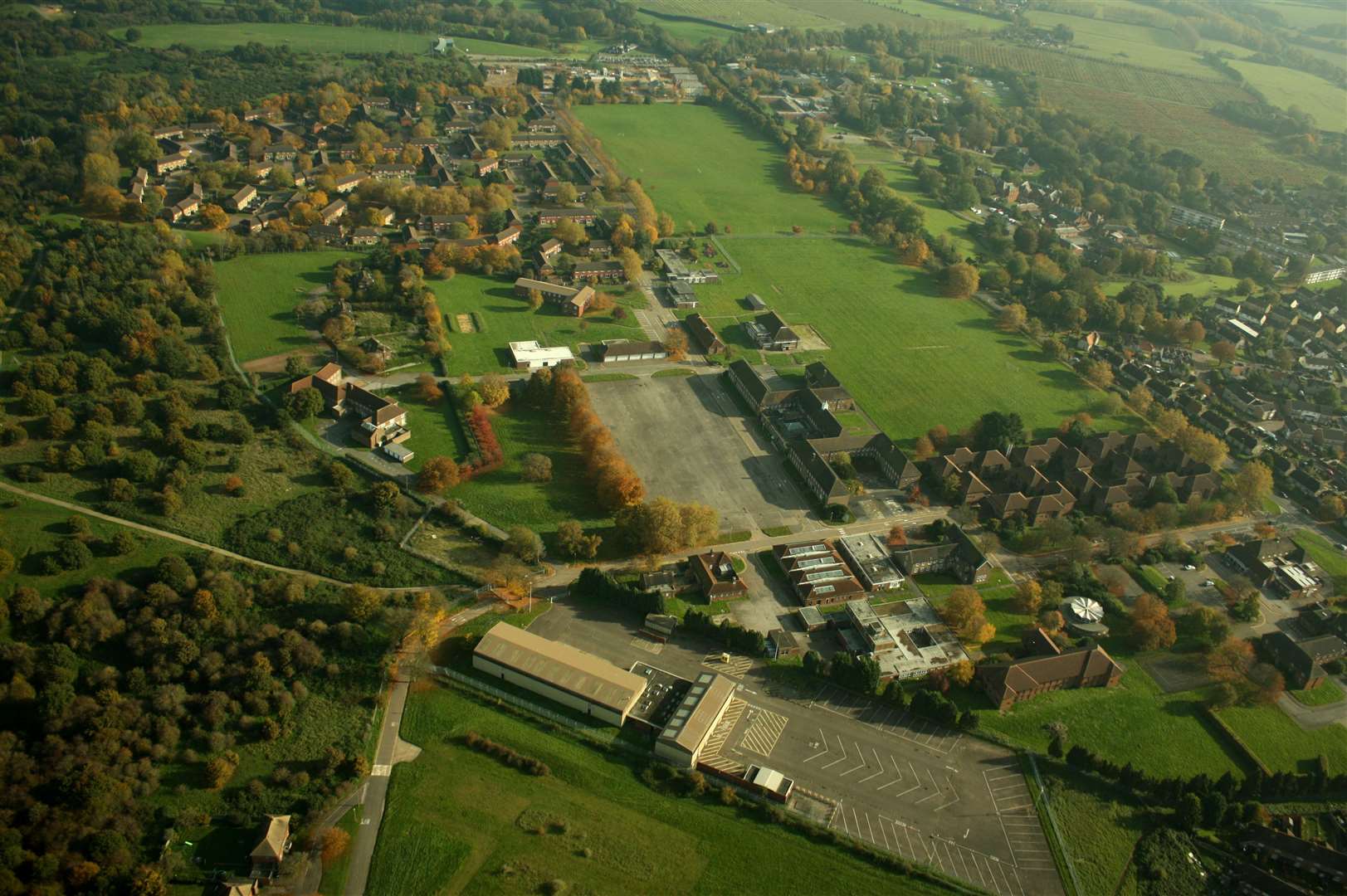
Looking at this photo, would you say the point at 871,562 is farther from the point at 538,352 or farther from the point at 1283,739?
the point at 538,352

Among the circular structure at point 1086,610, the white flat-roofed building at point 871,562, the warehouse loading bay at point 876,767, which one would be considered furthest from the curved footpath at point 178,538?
the circular structure at point 1086,610

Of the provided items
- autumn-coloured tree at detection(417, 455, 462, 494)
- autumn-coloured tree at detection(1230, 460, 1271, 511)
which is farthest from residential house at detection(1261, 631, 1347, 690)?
autumn-coloured tree at detection(417, 455, 462, 494)

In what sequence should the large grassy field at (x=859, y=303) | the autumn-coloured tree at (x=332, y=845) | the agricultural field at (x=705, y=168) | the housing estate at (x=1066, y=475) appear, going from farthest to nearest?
the agricultural field at (x=705, y=168) → the large grassy field at (x=859, y=303) → the housing estate at (x=1066, y=475) → the autumn-coloured tree at (x=332, y=845)

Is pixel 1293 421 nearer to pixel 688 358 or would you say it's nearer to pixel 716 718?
pixel 688 358

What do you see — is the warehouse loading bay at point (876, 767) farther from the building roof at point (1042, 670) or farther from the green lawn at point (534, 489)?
the green lawn at point (534, 489)

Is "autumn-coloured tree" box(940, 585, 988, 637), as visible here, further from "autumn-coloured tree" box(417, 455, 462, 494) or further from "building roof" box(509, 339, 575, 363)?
"building roof" box(509, 339, 575, 363)

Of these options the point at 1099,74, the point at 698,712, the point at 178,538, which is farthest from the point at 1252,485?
the point at 1099,74
